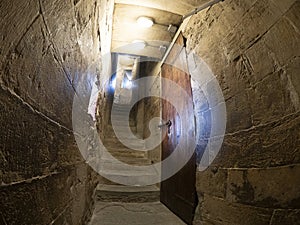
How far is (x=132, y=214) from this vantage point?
7.09 ft

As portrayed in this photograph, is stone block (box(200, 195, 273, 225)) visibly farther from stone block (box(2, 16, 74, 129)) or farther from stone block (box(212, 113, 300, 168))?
stone block (box(2, 16, 74, 129))

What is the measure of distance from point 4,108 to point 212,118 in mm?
1673

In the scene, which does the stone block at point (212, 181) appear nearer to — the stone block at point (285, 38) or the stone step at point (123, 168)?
the stone block at point (285, 38)

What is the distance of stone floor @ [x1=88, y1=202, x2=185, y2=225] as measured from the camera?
192 cm

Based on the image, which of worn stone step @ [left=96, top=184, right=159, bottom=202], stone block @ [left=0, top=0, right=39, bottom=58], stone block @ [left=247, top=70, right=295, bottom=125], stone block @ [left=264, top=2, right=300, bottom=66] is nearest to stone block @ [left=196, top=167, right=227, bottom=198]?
stone block @ [left=247, top=70, right=295, bottom=125]

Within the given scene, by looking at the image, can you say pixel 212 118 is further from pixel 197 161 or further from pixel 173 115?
pixel 173 115

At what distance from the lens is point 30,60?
594 mm

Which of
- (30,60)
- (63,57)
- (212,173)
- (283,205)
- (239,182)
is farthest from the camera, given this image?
(212,173)

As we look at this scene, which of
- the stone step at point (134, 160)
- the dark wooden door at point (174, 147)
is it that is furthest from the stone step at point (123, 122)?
the dark wooden door at point (174, 147)

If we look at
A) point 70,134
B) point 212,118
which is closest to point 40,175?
point 70,134

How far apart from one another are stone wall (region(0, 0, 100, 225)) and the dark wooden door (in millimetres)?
1266

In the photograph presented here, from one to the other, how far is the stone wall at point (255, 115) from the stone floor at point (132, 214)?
0.42 meters

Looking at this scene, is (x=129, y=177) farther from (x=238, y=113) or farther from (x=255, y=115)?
(x=255, y=115)

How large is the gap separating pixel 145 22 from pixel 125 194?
2.23 metres
